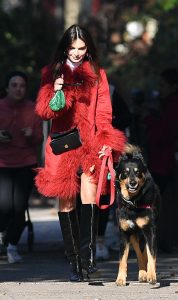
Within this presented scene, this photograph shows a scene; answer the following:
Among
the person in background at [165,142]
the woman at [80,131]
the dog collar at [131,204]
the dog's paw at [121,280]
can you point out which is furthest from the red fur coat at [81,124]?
the person in background at [165,142]

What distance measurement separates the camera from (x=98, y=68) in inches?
368

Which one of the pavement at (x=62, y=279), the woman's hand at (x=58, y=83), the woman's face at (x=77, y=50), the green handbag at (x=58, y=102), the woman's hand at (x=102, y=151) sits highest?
the woman's face at (x=77, y=50)

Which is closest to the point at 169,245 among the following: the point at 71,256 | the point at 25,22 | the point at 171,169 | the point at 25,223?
the point at 171,169

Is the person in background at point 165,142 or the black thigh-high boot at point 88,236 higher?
the person in background at point 165,142

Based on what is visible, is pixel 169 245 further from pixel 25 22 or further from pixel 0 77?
pixel 25 22

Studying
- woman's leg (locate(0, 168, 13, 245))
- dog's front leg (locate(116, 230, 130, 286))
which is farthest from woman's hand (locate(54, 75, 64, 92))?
woman's leg (locate(0, 168, 13, 245))

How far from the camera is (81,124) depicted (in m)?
9.23

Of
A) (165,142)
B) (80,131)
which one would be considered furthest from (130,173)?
(165,142)

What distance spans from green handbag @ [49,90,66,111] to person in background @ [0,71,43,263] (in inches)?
107

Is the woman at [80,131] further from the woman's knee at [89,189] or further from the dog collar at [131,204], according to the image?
the dog collar at [131,204]

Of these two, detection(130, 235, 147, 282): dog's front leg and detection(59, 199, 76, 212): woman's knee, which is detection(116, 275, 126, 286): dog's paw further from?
detection(59, 199, 76, 212): woman's knee

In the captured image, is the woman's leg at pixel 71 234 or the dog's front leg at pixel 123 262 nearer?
the dog's front leg at pixel 123 262

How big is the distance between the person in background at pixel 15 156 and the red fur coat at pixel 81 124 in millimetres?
2489

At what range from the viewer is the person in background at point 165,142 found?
12570 mm
